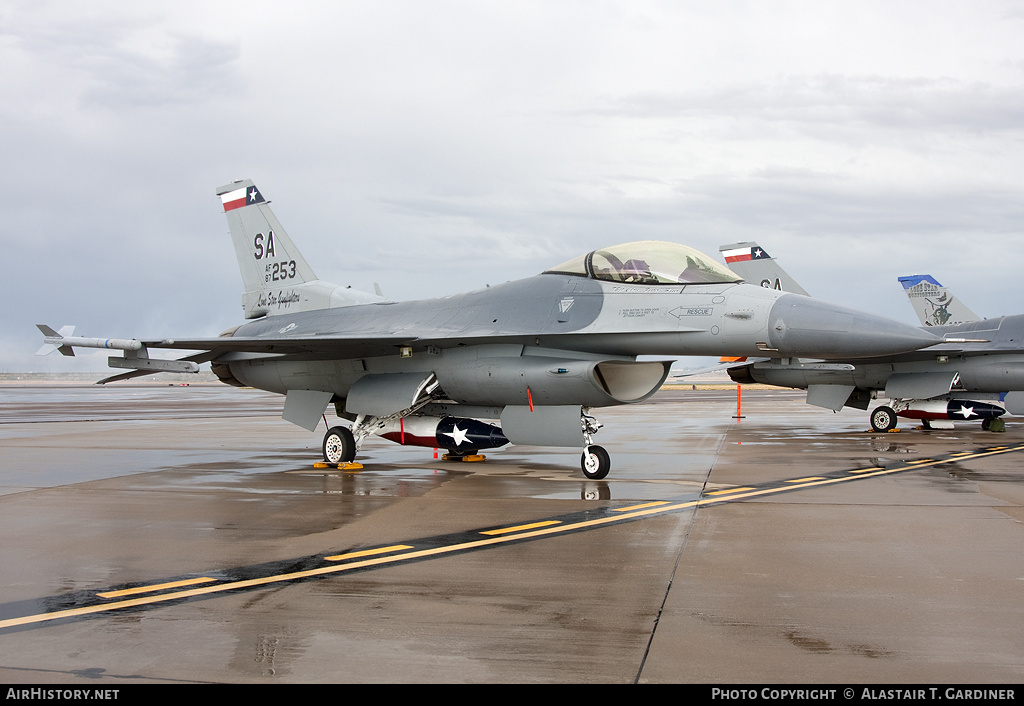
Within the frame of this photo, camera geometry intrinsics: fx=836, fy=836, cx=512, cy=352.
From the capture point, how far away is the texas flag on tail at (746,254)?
21188 millimetres

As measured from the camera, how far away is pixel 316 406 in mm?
13062

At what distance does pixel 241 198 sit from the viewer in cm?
1483

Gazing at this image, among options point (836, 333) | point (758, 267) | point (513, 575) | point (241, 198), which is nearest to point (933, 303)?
point (758, 267)

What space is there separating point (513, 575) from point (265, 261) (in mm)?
10681

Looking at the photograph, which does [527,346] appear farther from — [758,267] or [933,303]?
[933,303]

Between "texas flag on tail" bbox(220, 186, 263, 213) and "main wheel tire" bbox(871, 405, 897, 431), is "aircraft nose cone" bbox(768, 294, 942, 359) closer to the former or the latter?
"texas flag on tail" bbox(220, 186, 263, 213)

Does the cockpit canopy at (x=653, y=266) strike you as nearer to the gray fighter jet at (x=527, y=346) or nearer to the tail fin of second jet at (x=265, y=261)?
the gray fighter jet at (x=527, y=346)

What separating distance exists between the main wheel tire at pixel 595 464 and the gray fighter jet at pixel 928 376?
8311mm

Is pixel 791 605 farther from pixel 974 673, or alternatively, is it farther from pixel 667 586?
pixel 974 673

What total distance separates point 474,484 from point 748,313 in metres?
3.83

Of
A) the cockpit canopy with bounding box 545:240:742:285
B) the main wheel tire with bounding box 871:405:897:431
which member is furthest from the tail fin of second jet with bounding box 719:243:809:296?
the cockpit canopy with bounding box 545:240:742:285

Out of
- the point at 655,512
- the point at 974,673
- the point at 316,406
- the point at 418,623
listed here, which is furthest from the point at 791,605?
the point at 316,406

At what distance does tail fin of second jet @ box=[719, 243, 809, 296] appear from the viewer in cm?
2086

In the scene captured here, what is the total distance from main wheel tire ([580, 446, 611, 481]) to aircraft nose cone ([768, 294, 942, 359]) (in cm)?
243
